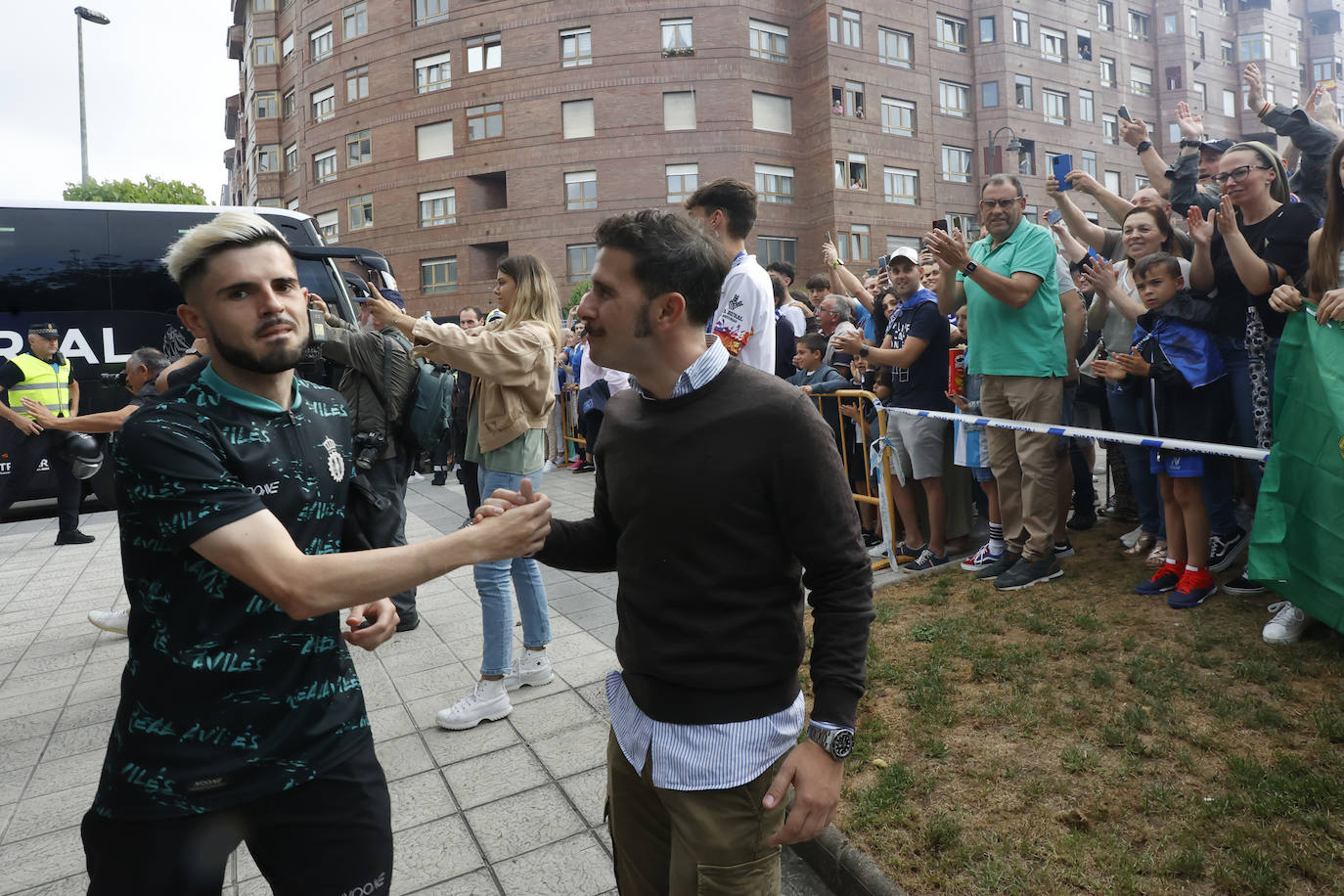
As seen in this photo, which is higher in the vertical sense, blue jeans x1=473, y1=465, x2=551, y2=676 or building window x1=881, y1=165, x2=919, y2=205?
building window x1=881, y1=165, x2=919, y2=205

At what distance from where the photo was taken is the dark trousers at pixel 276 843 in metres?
1.70

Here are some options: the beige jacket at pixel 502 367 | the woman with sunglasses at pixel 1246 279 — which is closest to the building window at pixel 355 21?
the beige jacket at pixel 502 367

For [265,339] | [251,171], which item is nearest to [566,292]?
[251,171]

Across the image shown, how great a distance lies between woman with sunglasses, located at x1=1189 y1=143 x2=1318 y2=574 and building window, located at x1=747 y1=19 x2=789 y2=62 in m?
33.5

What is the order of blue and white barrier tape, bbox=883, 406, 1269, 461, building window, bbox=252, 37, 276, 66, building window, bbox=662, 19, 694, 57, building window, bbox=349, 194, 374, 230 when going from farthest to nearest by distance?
building window, bbox=252, 37, 276, 66 → building window, bbox=349, 194, 374, 230 → building window, bbox=662, 19, 694, 57 → blue and white barrier tape, bbox=883, 406, 1269, 461

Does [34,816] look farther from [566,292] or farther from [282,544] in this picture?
[566,292]

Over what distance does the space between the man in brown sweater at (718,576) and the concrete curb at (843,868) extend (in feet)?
3.25

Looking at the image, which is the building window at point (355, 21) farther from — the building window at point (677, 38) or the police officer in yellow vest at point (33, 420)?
the police officer in yellow vest at point (33, 420)

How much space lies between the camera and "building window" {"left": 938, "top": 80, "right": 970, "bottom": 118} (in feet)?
129

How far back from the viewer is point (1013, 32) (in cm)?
3994

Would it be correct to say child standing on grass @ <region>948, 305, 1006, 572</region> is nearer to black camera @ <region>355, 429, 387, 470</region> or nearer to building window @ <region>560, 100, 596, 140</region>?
black camera @ <region>355, 429, 387, 470</region>

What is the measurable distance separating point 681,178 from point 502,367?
31948 mm

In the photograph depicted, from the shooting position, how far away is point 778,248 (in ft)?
117

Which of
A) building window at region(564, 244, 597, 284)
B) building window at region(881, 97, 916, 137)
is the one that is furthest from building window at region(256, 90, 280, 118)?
building window at region(881, 97, 916, 137)
